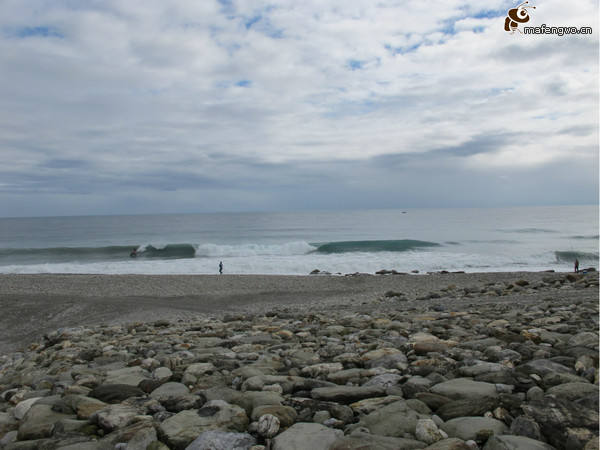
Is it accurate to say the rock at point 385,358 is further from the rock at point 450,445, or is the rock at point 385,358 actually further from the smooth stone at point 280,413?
the rock at point 450,445

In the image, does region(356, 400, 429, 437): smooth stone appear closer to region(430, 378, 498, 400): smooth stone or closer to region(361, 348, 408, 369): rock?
region(430, 378, 498, 400): smooth stone

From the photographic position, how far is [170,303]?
12.8 metres

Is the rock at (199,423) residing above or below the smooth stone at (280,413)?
below

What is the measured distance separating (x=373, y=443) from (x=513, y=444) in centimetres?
70

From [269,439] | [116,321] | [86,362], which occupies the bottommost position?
[116,321]

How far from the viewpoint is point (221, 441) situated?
239cm

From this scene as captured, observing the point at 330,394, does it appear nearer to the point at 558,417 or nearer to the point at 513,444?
the point at 513,444

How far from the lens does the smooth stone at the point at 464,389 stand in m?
2.83

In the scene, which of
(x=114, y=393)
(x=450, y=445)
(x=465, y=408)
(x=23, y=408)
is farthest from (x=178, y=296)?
(x=450, y=445)

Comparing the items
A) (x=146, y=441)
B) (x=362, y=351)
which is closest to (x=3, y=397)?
(x=146, y=441)

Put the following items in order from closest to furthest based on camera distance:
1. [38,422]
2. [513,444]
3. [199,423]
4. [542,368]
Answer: [513,444]
[199,423]
[38,422]
[542,368]

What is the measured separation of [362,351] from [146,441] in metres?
2.39

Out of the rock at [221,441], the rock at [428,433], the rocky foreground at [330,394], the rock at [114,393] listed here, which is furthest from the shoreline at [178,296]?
the rock at [221,441]

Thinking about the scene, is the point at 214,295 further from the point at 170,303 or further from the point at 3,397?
the point at 3,397
